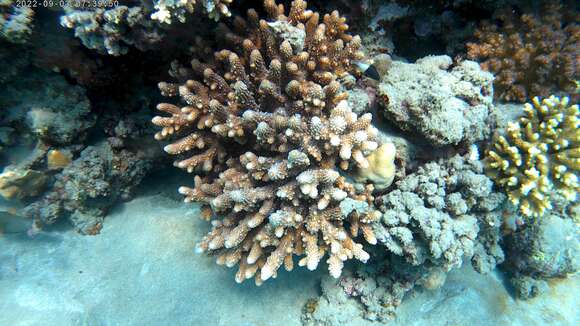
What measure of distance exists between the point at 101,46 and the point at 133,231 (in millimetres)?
2570

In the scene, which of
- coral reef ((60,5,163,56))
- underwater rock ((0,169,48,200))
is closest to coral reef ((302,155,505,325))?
coral reef ((60,5,163,56))

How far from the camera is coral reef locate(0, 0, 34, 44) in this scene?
288 cm

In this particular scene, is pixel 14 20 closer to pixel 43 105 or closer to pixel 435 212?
pixel 43 105

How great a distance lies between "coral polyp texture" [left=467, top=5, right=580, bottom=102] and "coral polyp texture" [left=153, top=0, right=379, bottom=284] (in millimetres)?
1809

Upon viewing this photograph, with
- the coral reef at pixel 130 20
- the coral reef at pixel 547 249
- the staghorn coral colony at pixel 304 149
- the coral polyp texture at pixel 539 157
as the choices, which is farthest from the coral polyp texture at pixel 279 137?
the coral reef at pixel 547 249

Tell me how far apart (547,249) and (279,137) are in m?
3.92

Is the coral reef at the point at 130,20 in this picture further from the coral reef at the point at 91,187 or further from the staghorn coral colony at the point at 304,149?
the coral reef at the point at 91,187

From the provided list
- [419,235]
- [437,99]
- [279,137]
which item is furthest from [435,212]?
[279,137]

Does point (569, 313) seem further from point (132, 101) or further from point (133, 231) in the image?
point (132, 101)

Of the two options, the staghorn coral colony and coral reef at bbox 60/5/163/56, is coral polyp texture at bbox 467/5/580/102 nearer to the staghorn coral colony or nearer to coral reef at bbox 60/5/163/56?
the staghorn coral colony

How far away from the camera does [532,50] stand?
3750mm

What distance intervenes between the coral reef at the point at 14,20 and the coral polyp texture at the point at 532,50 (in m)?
4.69

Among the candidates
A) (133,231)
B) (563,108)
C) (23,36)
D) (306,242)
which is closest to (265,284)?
(306,242)

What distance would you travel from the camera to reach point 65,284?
410 cm
